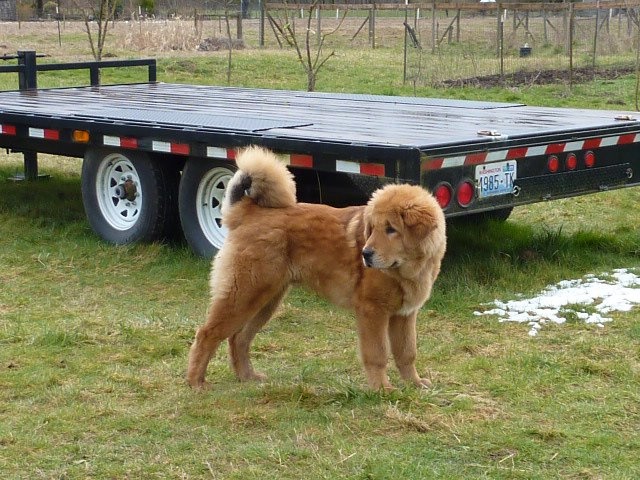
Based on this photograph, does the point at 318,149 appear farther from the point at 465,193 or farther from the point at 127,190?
the point at 127,190

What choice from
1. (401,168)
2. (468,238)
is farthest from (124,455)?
(468,238)

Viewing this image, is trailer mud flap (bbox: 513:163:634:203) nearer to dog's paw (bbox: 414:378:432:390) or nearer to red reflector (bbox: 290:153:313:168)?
red reflector (bbox: 290:153:313:168)

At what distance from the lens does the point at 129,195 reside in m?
8.35

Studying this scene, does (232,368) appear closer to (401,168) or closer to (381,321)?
(381,321)

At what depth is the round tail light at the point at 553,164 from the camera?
7090 mm

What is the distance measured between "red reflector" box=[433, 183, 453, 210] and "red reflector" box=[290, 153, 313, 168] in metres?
0.91

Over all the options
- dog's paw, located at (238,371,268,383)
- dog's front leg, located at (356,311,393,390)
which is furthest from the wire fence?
dog's front leg, located at (356,311,393,390)

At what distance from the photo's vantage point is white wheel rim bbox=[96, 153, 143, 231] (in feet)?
27.3

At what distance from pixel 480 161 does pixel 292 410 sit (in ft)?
8.18

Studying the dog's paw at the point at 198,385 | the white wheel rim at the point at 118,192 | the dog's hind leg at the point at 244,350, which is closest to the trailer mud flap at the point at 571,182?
the dog's hind leg at the point at 244,350

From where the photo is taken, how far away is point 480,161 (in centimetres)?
657

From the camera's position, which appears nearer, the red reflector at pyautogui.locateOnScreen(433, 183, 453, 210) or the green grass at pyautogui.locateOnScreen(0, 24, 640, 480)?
the green grass at pyautogui.locateOnScreen(0, 24, 640, 480)

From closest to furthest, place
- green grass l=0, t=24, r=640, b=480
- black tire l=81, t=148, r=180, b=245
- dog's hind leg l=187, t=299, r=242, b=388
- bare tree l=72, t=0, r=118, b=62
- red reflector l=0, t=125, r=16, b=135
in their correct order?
green grass l=0, t=24, r=640, b=480 < dog's hind leg l=187, t=299, r=242, b=388 < black tire l=81, t=148, r=180, b=245 < red reflector l=0, t=125, r=16, b=135 < bare tree l=72, t=0, r=118, b=62

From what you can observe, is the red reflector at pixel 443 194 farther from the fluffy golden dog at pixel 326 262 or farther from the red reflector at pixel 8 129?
the red reflector at pixel 8 129
